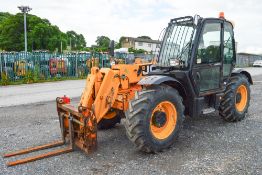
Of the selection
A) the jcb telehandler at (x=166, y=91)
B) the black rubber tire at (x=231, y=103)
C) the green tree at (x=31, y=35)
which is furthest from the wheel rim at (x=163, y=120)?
the green tree at (x=31, y=35)

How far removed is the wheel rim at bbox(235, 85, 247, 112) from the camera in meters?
7.56

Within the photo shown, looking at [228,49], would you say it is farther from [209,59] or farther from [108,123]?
[108,123]

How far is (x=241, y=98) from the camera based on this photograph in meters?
7.69

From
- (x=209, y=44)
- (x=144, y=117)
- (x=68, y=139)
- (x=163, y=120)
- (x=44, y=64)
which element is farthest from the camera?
(x=44, y=64)

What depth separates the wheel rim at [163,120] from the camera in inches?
214

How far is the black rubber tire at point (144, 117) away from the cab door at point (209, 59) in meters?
1.11

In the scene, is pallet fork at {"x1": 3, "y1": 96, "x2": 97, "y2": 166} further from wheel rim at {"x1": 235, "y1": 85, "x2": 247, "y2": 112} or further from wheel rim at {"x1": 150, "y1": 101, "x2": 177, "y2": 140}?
wheel rim at {"x1": 235, "y1": 85, "x2": 247, "y2": 112}

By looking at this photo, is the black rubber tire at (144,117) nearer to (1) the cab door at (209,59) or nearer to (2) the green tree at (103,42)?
(1) the cab door at (209,59)

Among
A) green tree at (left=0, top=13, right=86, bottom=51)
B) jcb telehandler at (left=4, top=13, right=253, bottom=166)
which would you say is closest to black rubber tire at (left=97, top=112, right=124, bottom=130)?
jcb telehandler at (left=4, top=13, right=253, bottom=166)

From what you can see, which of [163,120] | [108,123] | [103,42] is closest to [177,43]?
[163,120]

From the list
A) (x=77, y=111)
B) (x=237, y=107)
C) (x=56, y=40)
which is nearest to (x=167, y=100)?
(x=77, y=111)

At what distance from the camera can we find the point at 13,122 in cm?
800

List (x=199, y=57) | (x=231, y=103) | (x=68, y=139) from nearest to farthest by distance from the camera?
(x=68, y=139)
(x=199, y=57)
(x=231, y=103)

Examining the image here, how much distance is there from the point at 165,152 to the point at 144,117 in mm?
829
